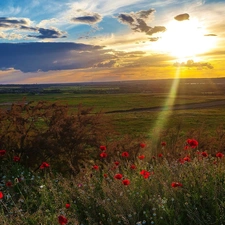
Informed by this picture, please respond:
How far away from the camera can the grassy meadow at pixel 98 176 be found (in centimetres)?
428

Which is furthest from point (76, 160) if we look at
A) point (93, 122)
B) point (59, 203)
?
point (59, 203)

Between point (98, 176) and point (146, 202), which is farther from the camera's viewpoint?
point (98, 176)

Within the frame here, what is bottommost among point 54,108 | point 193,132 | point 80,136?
point 193,132

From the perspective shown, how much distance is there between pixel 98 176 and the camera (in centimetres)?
646

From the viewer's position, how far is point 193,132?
11.3 metres

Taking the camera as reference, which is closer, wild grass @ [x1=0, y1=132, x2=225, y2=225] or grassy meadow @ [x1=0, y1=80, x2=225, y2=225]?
wild grass @ [x1=0, y1=132, x2=225, y2=225]

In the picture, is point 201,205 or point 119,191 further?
point 119,191

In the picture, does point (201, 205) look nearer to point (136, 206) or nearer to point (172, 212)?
point (172, 212)

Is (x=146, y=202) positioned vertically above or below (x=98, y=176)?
above

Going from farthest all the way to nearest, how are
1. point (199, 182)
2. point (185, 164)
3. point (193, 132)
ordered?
point (193, 132) < point (185, 164) < point (199, 182)

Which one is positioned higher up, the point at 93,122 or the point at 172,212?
the point at 93,122

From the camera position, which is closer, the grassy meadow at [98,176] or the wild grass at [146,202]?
the wild grass at [146,202]

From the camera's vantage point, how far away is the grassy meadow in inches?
168

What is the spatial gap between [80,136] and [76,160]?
2.14 feet
